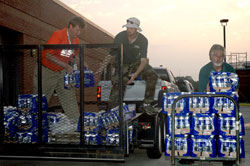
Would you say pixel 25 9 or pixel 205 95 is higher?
pixel 25 9

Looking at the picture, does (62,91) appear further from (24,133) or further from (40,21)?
(40,21)

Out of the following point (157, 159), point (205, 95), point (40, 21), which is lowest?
point (157, 159)

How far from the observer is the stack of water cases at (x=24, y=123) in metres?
4.62

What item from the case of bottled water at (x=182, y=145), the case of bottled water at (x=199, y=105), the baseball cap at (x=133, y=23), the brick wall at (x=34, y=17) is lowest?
the case of bottled water at (x=182, y=145)

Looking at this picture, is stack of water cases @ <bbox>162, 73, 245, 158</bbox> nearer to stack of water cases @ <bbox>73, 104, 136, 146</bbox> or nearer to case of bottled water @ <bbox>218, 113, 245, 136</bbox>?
case of bottled water @ <bbox>218, 113, 245, 136</bbox>

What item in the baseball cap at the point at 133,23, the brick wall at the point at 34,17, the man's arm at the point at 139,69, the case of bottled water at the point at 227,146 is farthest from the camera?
the brick wall at the point at 34,17

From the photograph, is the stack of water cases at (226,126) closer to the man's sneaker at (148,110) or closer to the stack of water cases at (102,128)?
the stack of water cases at (102,128)

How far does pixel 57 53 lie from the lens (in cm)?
497

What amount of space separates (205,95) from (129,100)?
3.69m

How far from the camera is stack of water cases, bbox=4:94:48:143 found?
4621mm

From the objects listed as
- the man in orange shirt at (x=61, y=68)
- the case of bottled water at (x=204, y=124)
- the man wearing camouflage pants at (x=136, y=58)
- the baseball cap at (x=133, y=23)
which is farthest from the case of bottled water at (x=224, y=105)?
the baseball cap at (x=133, y=23)

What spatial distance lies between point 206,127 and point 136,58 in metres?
2.79

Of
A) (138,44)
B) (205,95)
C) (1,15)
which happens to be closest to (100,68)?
(205,95)

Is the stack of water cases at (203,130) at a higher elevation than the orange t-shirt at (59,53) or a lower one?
lower
